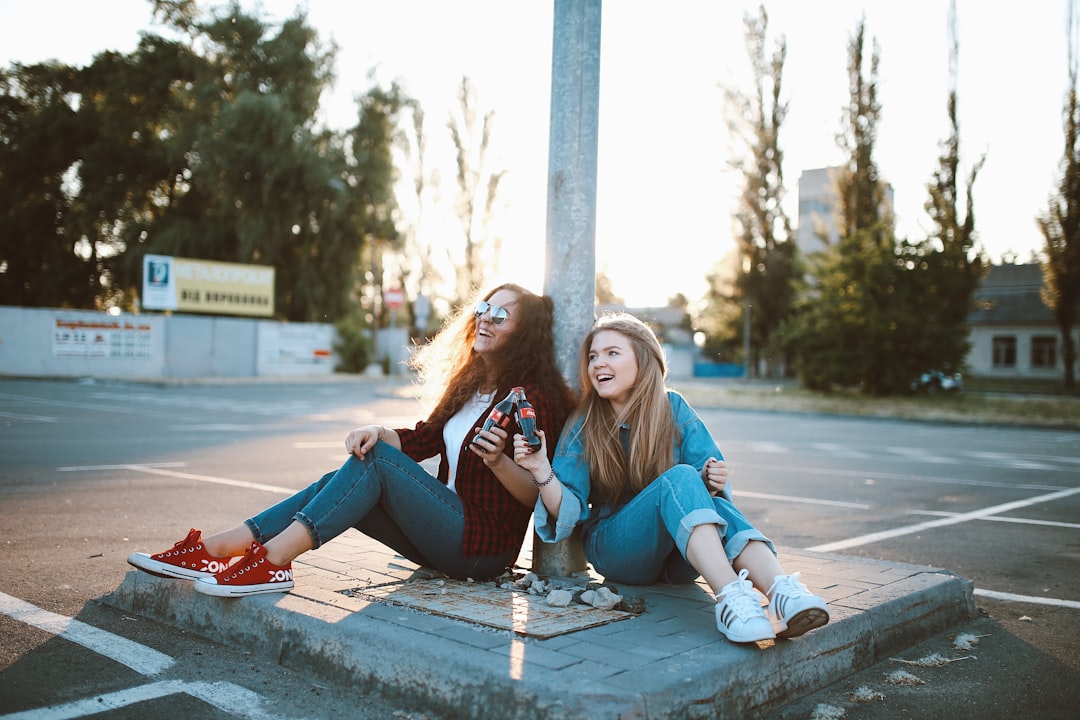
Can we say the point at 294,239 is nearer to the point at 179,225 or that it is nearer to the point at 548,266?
the point at 179,225

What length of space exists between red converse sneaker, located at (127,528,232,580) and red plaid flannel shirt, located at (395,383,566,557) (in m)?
1.02

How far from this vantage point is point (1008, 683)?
132 inches

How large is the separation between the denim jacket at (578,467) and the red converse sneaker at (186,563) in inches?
52.6

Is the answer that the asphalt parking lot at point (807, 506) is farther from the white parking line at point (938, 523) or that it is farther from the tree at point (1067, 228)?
the tree at point (1067, 228)

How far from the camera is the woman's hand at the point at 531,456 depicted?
3398mm

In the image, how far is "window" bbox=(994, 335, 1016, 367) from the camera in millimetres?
50594

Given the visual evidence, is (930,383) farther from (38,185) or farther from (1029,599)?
(38,185)

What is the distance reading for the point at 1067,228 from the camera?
30.0 meters

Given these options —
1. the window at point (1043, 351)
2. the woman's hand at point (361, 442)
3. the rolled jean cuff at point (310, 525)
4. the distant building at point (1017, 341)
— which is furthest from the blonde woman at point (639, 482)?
the window at point (1043, 351)

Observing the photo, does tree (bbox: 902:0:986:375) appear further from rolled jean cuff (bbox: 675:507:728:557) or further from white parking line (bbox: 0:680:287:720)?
white parking line (bbox: 0:680:287:720)

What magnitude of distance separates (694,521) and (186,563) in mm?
2061

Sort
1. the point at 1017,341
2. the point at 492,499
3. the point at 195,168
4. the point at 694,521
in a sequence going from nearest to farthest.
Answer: the point at 694,521
the point at 492,499
the point at 195,168
the point at 1017,341

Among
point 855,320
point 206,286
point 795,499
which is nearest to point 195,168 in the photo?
point 206,286

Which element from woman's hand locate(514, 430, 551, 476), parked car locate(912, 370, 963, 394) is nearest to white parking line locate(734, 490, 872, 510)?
woman's hand locate(514, 430, 551, 476)
